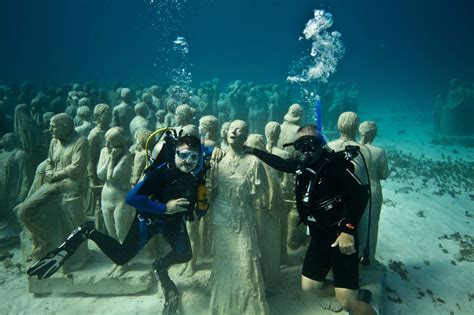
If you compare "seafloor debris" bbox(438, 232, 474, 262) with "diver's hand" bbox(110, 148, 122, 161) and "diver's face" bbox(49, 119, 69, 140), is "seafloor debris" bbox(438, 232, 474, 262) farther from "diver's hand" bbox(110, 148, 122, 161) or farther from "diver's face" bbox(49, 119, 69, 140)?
"diver's face" bbox(49, 119, 69, 140)

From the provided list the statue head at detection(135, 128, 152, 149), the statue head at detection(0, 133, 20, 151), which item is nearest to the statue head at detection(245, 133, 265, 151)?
the statue head at detection(135, 128, 152, 149)

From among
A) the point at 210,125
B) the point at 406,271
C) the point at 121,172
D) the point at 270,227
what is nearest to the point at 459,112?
the point at 406,271

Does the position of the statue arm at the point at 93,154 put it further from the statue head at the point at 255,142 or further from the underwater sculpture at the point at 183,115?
the statue head at the point at 255,142

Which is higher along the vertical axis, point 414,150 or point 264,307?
point 414,150

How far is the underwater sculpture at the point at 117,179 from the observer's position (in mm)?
5230

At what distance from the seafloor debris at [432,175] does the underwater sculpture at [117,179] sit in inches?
424

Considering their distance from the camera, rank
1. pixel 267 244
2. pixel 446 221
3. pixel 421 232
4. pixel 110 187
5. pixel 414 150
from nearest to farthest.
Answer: pixel 267 244
pixel 110 187
pixel 421 232
pixel 446 221
pixel 414 150

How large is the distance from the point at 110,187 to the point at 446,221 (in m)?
9.99

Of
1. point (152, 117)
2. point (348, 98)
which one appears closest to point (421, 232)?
point (152, 117)

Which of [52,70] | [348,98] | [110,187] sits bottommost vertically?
[110,187]

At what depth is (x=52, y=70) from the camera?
60031mm

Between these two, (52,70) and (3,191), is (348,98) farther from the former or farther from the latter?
(52,70)

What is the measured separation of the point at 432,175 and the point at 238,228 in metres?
13.2

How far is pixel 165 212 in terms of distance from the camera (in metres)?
3.96
